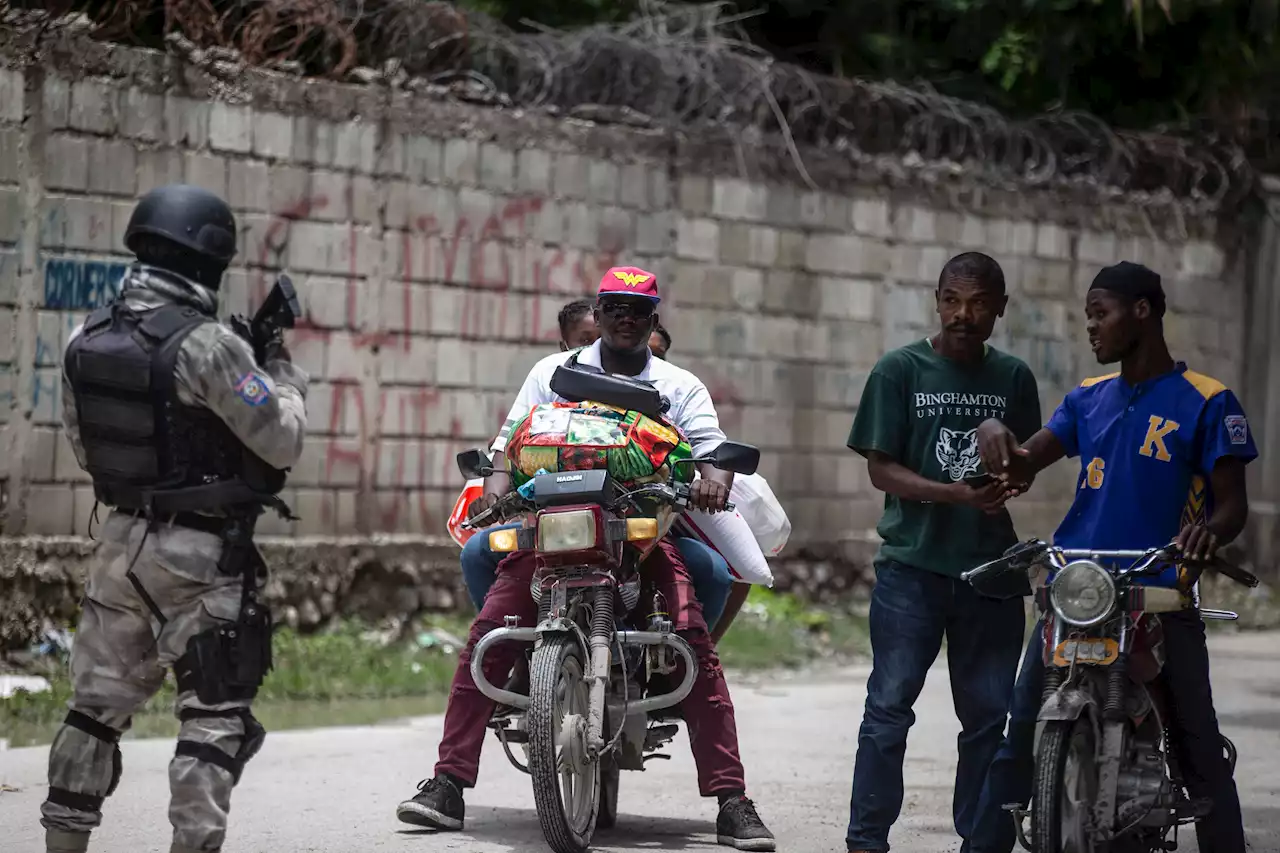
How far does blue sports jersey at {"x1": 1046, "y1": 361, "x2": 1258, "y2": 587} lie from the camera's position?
5.13m

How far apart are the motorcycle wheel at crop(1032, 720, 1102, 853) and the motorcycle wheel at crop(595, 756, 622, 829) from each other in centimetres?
175

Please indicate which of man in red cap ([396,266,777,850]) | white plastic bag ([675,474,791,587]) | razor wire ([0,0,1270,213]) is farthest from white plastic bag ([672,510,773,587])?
razor wire ([0,0,1270,213])

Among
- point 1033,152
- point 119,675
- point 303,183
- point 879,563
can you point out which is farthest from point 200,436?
point 1033,152

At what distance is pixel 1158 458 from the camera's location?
5.15 metres

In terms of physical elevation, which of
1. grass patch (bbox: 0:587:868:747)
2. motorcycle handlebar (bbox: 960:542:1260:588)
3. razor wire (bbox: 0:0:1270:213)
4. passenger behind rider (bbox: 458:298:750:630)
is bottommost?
grass patch (bbox: 0:587:868:747)

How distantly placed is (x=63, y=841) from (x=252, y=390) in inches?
48.6

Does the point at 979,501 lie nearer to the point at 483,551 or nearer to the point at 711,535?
the point at 711,535

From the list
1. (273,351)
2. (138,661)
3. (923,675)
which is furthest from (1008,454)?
(138,661)

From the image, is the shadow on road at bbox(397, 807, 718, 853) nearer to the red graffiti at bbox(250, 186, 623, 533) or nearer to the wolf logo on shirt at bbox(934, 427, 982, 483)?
the wolf logo on shirt at bbox(934, 427, 982, 483)

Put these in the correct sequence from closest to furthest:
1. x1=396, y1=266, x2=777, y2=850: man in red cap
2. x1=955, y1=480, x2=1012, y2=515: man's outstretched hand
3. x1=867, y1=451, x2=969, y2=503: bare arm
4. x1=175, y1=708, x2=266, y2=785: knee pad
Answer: x1=175, y1=708, x2=266, y2=785: knee pad < x1=955, y1=480, x2=1012, y2=515: man's outstretched hand < x1=867, y1=451, x2=969, y2=503: bare arm < x1=396, y1=266, x2=777, y2=850: man in red cap

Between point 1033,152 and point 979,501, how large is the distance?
8644 mm

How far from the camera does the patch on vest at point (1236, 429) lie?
5105 millimetres

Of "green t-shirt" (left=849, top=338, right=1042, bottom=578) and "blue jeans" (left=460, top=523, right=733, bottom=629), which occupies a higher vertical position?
"green t-shirt" (left=849, top=338, right=1042, bottom=578)

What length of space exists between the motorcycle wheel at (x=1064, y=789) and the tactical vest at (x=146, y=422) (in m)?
2.12
